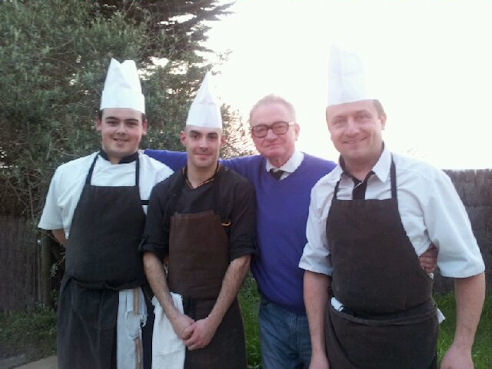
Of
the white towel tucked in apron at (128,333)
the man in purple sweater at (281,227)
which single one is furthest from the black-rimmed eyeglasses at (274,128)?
the white towel tucked in apron at (128,333)

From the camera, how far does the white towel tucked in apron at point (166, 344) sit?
2.38 m

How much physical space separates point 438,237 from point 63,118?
3378mm

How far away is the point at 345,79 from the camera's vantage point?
2.06 meters

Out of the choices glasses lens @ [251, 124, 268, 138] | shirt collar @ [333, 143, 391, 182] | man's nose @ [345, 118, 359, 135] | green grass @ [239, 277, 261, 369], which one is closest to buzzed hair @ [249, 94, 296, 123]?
glasses lens @ [251, 124, 268, 138]

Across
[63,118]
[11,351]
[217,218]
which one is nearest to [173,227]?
[217,218]

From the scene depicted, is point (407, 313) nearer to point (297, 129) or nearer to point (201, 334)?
point (201, 334)

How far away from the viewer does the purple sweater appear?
7.77ft

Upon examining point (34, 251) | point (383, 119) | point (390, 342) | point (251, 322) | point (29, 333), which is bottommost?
point (29, 333)

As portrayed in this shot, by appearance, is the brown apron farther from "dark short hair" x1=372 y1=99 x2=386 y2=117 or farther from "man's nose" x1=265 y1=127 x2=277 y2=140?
"dark short hair" x1=372 y1=99 x2=386 y2=117

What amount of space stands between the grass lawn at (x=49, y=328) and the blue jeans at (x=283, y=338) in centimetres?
128

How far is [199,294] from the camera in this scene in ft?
7.86

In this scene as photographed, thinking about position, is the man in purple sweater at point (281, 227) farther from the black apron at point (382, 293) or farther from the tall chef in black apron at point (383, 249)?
the black apron at point (382, 293)

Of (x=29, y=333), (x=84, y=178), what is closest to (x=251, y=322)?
(x=84, y=178)

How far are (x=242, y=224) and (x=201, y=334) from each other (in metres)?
0.59
